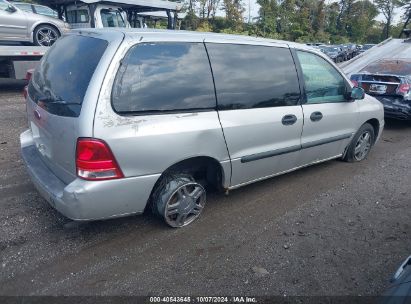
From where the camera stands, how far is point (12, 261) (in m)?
2.64

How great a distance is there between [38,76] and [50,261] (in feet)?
5.59

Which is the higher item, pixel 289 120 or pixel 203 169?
pixel 289 120

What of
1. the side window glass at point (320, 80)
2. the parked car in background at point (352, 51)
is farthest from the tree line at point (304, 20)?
the side window glass at point (320, 80)

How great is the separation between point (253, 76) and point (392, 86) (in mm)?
4690

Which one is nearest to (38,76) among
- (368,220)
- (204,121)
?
→ (204,121)

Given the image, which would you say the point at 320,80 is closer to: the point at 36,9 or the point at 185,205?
the point at 185,205

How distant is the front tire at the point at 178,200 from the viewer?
2.94m

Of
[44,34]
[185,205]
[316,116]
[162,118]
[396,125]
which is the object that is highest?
[44,34]

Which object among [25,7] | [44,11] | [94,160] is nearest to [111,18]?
[44,11]

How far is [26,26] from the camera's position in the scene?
27.2 ft

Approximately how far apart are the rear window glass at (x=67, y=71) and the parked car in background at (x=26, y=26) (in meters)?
6.17

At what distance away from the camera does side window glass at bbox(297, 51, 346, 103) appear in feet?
12.5

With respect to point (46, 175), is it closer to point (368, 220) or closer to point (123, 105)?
point (123, 105)

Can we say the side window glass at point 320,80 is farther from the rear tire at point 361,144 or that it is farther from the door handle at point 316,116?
the rear tire at point 361,144
